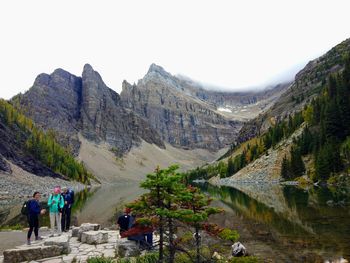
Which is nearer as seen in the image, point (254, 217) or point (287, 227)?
point (287, 227)

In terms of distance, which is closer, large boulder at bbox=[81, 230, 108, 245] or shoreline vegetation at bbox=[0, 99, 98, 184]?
large boulder at bbox=[81, 230, 108, 245]

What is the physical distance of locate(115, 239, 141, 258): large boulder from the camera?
16.1 meters

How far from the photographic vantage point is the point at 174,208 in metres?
14.1

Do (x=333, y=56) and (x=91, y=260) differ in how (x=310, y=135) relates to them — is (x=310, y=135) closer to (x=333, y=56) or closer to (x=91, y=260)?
(x=91, y=260)

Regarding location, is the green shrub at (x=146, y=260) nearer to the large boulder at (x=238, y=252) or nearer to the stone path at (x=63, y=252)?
the stone path at (x=63, y=252)

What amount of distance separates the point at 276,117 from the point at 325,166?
11930cm

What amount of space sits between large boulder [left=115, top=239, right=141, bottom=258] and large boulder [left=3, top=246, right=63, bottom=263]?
2.90m

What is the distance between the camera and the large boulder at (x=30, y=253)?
15609 millimetres

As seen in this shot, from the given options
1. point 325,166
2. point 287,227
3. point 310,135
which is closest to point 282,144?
point 310,135

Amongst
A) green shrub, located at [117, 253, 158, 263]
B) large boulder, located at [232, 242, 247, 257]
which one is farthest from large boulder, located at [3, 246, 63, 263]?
large boulder, located at [232, 242, 247, 257]

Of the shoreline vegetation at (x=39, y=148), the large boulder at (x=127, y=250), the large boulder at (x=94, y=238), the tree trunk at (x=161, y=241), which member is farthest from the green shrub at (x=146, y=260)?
the shoreline vegetation at (x=39, y=148)

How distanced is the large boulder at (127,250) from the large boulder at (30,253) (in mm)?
2902

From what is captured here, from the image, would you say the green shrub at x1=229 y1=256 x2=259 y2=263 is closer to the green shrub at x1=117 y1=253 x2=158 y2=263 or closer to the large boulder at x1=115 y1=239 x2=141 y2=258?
the green shrub at x1=117 y1=253 x2=158 y2=263

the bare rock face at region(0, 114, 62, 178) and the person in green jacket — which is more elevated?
the bare rock face at region(0, 114, 62, 178)
